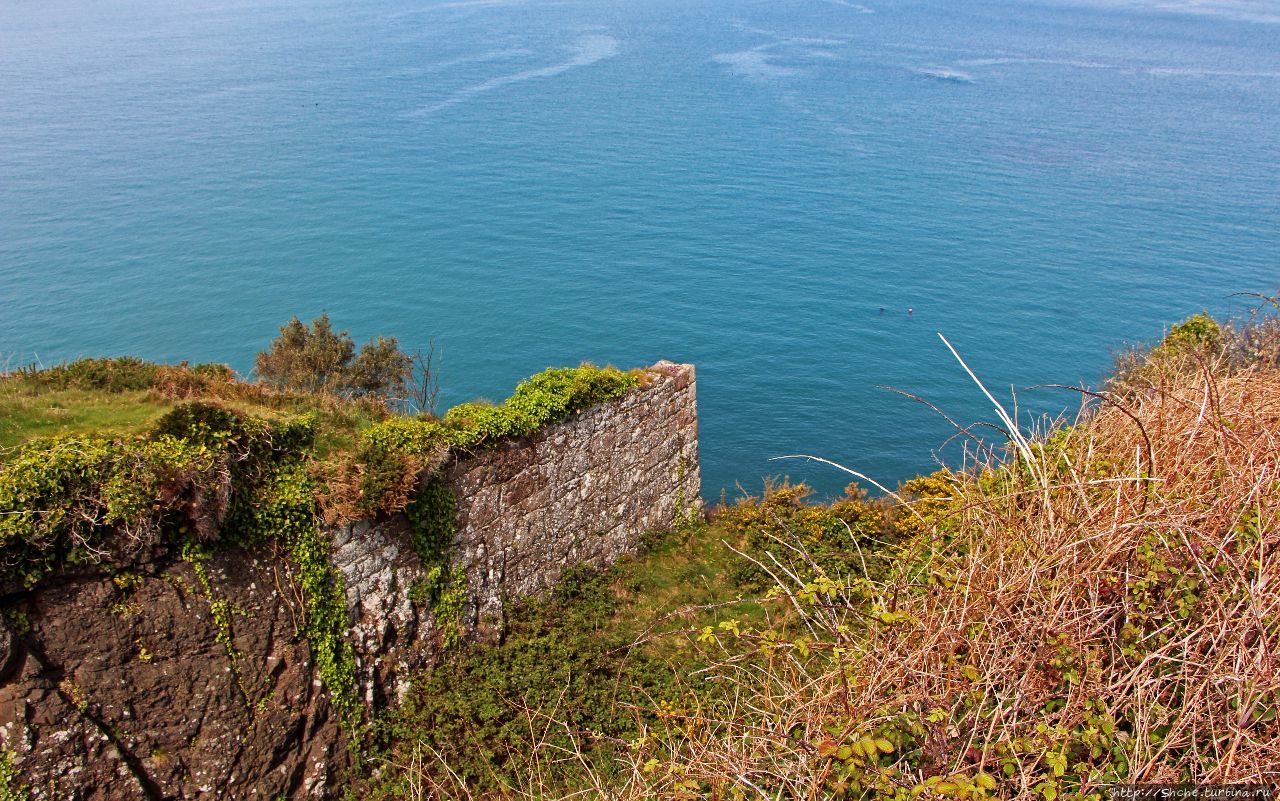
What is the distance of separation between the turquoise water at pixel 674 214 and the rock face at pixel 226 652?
2184cm

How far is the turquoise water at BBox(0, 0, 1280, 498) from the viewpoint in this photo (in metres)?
48.6

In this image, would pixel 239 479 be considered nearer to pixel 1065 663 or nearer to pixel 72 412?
pixel 72 412

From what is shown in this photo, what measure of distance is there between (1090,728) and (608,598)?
12.5 metres

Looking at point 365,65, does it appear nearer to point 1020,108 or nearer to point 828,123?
point 828,123

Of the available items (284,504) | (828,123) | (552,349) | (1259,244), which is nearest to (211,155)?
(552,349)

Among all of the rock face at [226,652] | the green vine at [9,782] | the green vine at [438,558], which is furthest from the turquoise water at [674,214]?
the green vine at [9,782]

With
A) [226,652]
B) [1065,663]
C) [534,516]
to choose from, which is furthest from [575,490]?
[1065,663]

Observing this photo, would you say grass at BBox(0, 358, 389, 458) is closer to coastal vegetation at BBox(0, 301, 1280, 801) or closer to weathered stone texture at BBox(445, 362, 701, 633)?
coastal vegetation at BBox(0, 301, 1280, 801)

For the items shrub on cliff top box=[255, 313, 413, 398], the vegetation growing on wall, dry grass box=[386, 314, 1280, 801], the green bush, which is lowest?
the green bush

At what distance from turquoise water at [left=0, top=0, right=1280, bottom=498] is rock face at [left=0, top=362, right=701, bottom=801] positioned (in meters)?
21.8

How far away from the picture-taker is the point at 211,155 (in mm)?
78625

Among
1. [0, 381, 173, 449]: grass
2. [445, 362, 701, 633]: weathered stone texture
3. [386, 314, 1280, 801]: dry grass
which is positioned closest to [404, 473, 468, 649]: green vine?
[445, 362, 701, 633]: weathered stone texture

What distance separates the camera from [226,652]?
12.3m

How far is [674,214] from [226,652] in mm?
59411
